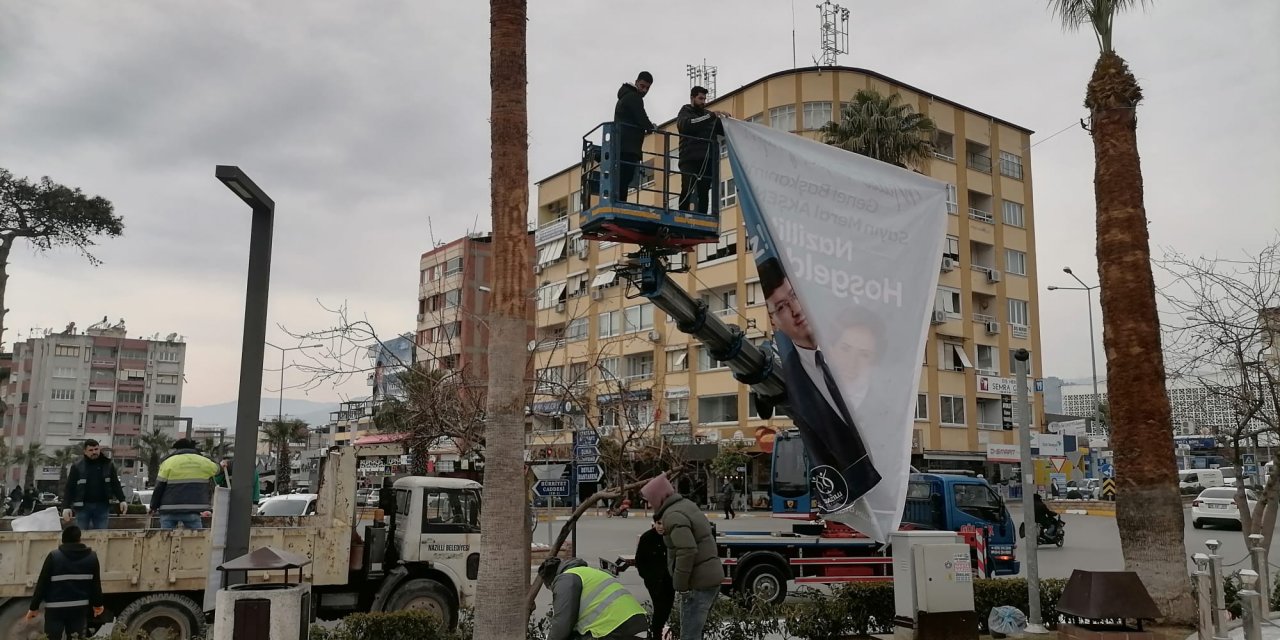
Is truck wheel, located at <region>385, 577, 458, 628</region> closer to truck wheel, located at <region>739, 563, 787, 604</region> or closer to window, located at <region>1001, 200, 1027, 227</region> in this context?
truck wheel, located at <region>739, 563, 787, 604</region>

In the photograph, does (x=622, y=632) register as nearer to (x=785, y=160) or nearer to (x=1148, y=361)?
(x=785, y=160)

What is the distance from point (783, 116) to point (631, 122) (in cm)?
3843

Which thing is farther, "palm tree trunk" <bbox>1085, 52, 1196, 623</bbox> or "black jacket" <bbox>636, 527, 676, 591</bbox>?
"palm tree trunk" <bbox>1085, 52, 1196, 623</bbox>

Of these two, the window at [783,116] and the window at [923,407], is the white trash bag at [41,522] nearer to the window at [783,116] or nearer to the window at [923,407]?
the window at [783,116]

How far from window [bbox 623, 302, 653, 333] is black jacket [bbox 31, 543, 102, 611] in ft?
139

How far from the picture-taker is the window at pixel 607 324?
53.5 m

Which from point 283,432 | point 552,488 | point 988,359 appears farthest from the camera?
point 283,432

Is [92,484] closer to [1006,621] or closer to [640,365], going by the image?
[1006,621]

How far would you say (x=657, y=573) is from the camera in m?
9.62

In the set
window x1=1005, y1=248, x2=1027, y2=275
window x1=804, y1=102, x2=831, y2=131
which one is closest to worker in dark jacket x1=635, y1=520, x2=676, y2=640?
window x1=804, y1=102, x2=831, y2=131

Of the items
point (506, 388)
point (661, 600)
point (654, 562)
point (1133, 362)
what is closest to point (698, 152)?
point (506, 388)

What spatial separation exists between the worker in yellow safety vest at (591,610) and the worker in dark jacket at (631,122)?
4.31m

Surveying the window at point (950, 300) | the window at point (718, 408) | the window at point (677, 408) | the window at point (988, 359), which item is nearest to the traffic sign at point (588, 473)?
the window at point (718, 408)

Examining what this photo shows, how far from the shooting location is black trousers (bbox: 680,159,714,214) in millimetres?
9891
